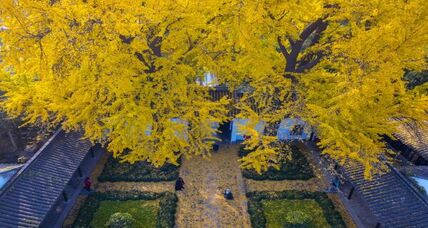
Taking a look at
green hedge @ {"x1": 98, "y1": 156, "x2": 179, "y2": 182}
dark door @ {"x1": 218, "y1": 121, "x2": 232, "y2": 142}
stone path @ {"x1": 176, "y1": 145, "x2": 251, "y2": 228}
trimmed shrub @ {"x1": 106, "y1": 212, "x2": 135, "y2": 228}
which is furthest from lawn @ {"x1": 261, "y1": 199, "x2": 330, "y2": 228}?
trimmed shrub @ {"x1": 106, "y1": 212, "x2": 135, "y2": 228}

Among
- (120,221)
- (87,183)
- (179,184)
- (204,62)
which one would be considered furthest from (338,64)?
(87,183)

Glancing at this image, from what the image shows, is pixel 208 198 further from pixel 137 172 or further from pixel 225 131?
pixel 225 131

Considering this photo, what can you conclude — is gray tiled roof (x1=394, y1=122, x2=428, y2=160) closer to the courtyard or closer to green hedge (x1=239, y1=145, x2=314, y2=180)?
the courtyard

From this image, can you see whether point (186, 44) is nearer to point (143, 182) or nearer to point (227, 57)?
point (227, 57)

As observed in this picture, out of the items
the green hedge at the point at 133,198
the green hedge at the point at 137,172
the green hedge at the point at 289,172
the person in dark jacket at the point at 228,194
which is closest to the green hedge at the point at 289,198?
the person in dark jacket at the point at 228,194

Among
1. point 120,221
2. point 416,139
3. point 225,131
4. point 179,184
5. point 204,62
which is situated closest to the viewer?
point 120,221

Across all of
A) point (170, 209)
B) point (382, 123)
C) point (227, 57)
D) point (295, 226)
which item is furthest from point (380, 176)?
point (170, 209)
